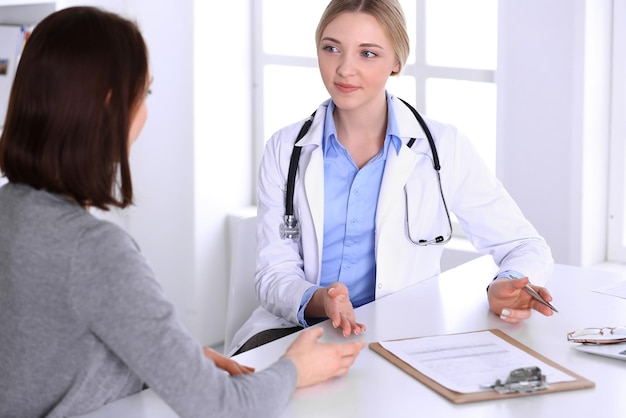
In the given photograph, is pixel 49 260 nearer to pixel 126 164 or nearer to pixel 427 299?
pixel 126 164

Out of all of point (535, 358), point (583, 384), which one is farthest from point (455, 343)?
point (583, 384)

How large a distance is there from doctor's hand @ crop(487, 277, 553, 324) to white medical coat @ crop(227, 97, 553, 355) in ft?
0.58

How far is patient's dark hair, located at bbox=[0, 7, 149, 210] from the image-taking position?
1.19 metres

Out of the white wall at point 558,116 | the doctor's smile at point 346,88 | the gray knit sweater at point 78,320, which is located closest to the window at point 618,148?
the white wall at point 558,116

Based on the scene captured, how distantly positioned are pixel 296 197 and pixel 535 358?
775 mm

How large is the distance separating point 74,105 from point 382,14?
1.12 metres

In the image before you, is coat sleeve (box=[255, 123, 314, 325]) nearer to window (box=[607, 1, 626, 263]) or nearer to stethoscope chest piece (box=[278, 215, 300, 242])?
stethoscope chest piece (box=[278, 215, 300, 242])

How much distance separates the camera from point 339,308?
5.78ft

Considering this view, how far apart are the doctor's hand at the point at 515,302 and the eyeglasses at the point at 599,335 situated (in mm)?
122

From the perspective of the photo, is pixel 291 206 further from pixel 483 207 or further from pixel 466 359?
pixel 466 359

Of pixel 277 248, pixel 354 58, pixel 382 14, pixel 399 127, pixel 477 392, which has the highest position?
pixel 382 14

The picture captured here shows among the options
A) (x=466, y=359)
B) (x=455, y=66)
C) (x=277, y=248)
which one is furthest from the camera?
(x=455, y=66)

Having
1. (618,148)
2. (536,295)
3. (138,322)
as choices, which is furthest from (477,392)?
(618,148)

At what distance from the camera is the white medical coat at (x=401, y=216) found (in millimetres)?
2107
